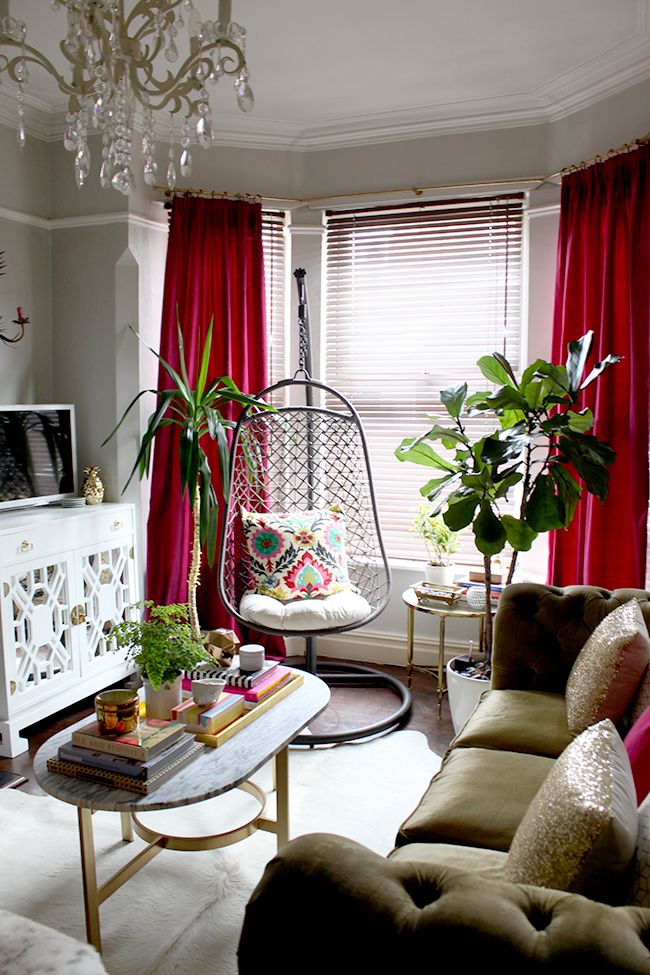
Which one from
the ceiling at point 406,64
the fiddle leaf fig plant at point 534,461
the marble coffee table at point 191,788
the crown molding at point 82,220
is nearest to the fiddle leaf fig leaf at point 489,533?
the fiddle leaf fig plant at point 534,461

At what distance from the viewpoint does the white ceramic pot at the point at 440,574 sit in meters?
3.28

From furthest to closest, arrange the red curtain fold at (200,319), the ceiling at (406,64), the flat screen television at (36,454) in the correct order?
the red curtain fold at (200,319), the flat screen television at (36,454), the ceiling at (406,64)

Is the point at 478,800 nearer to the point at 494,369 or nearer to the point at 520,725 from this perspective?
the point at 520,725

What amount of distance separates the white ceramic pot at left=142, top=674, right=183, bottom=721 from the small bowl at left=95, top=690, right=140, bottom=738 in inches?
6.5

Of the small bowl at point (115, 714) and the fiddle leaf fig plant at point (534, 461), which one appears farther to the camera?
the fiddle leaf fig plant at point (534, 461)

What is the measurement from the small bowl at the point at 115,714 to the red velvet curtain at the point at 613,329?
2035mm

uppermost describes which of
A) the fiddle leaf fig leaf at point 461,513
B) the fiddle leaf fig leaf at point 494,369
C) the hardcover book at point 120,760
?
the fiddle leaf fig leaf at point 494,369

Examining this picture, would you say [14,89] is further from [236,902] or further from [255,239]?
[236,902]

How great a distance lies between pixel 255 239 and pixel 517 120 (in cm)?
140

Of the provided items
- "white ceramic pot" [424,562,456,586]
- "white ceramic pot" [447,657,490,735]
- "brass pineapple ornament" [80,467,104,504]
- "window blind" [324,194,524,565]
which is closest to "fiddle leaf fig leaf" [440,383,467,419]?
"window blind" [324,194,524,565]

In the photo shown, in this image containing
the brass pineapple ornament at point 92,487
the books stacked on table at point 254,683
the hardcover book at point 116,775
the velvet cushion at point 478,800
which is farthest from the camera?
the brass pineapple ornament at point 92,487

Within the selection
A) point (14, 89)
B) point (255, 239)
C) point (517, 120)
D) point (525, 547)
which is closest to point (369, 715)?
point (525, 547)

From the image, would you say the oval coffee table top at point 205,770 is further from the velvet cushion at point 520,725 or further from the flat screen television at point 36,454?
the flat screen television at point 36,454

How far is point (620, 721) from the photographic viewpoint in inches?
71.9
